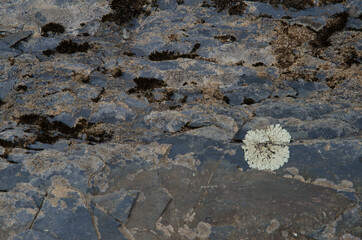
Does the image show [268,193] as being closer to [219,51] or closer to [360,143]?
[360,143]

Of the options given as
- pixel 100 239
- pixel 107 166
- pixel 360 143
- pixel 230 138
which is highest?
pixel 360 143

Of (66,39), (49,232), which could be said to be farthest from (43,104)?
(49,232)

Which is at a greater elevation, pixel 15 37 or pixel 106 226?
pixel 15 37

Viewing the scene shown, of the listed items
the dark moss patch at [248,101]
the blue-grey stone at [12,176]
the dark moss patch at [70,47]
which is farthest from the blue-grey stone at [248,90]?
the blue-grey stone at [12,176]

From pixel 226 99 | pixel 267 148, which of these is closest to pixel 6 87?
pixel 226 99

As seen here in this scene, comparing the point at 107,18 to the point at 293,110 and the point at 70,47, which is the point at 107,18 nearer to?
the point at 70,47

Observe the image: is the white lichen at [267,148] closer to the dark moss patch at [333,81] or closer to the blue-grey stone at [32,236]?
the dark moss patch at [333,81]

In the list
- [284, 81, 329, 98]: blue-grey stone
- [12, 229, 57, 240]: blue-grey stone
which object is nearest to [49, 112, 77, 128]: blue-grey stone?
[12, 229, 57, 240]: blue-grey stone
